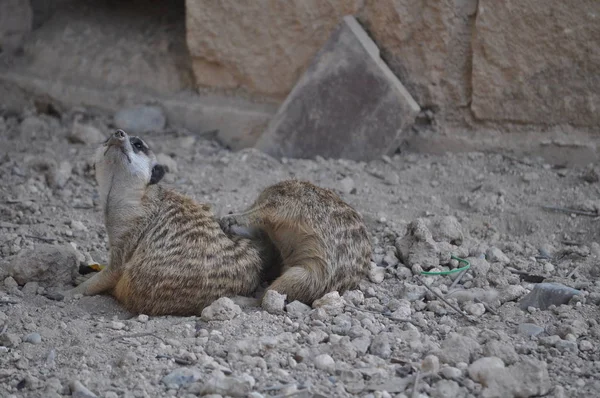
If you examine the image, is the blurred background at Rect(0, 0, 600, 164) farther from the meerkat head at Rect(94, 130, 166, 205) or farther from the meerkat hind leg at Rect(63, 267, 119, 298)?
the meerkat hind leg at Rect(63, 267, 119, 298)

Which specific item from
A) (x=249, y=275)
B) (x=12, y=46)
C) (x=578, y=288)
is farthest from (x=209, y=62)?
(x=578, y=288)

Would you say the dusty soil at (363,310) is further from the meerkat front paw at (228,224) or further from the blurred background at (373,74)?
the meerkat front paw at (228,224)

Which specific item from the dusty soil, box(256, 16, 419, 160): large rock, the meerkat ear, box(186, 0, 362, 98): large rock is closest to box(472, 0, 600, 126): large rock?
the dusty soil

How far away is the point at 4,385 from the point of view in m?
2.84

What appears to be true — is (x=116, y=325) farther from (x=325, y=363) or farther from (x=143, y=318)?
(x=325, y=363)

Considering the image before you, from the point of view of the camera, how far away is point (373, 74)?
5.11 meters

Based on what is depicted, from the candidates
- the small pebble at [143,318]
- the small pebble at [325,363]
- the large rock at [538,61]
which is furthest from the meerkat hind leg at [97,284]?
the large rock at [538,61]

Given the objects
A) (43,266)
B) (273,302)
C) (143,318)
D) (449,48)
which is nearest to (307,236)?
(273,302)

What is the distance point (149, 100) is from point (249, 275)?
2608mm

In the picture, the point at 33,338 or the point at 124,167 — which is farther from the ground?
the point at 124,167

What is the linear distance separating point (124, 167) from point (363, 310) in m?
1.24

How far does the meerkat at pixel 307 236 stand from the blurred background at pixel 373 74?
1.42 meters

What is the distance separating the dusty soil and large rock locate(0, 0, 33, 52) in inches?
55.2

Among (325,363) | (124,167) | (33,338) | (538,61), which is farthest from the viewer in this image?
(538,61)
